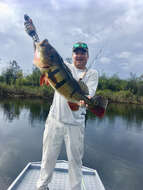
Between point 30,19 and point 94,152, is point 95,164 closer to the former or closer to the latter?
point 94,152

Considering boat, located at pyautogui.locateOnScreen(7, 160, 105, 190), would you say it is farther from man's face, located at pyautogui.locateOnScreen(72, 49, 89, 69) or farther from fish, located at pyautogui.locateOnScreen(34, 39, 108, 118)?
Result: man's face, located at pyautogui.locateOnScreen(72, 49, 89, 69)

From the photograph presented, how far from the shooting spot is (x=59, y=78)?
9.09ft

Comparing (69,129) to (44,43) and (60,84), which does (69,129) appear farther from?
(44,43)

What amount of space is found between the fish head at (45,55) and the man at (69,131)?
0.74 m

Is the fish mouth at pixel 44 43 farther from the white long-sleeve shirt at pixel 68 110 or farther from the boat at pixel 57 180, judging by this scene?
the boat at pixel 57 180

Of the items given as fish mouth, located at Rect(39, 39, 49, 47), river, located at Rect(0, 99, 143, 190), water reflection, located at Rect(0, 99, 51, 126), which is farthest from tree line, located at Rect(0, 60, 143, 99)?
fish mouth, located at Rect(39, 39, 49, 47)

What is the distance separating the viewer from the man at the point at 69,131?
323 centimetres

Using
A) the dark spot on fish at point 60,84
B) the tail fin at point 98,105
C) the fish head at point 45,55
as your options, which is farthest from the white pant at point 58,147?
the fish head at point 45,55

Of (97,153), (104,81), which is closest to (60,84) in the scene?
(97,153)

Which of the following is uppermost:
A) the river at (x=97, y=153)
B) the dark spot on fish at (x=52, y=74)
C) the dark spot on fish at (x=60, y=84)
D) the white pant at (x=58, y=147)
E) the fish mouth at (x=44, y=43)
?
the fish mouth at (x=44, y=43)

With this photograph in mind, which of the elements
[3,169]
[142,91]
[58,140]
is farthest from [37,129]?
[142,91]

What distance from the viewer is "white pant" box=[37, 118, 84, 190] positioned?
10.7 ft

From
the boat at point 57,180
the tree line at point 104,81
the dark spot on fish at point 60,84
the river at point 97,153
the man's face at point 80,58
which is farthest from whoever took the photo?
the tree line at point 104,81

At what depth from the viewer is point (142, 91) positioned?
190 ft
